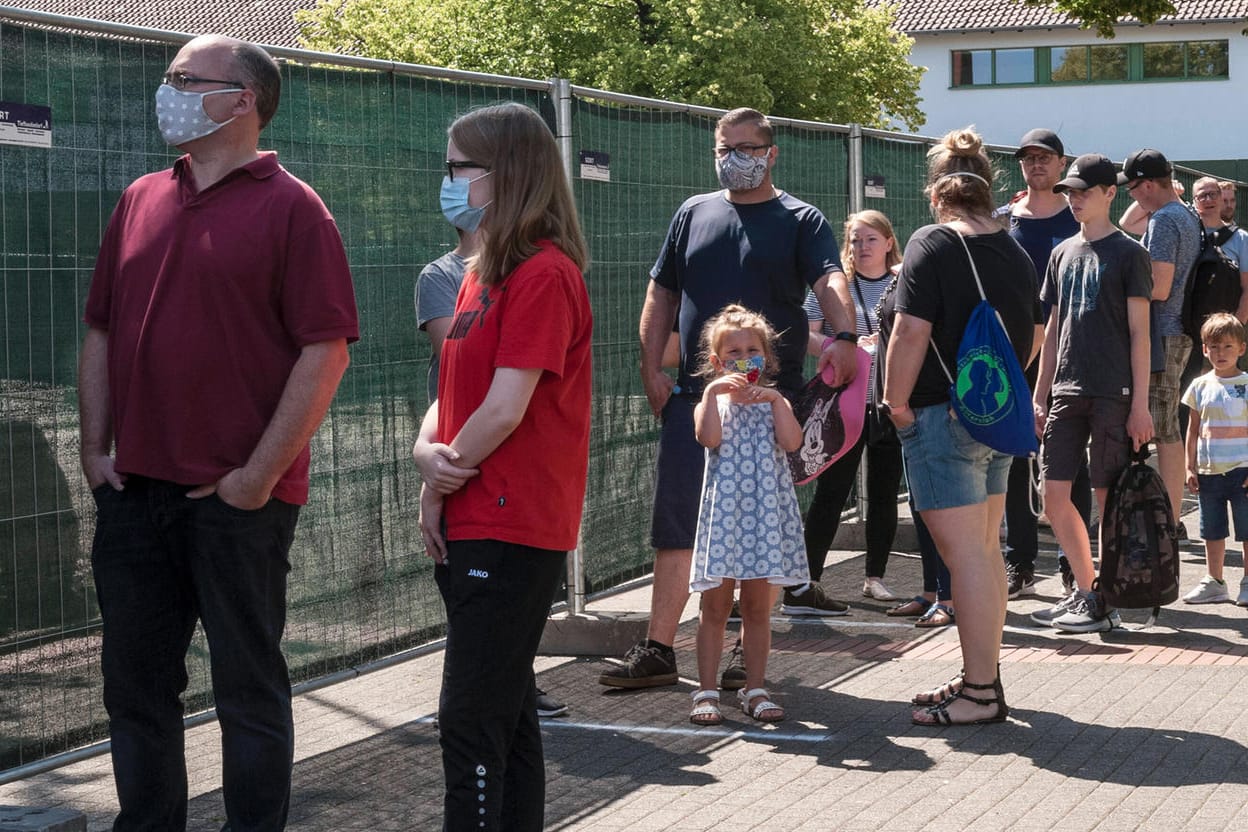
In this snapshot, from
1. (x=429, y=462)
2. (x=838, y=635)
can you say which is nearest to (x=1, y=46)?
(x=429, y=462)

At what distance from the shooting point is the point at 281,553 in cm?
434

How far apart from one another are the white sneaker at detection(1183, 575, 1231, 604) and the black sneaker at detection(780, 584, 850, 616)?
1.74 meters

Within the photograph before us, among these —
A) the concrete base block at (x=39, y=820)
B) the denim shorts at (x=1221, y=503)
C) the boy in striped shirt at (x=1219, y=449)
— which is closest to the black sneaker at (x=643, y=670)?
the concrete base block at (x=39, y=820)

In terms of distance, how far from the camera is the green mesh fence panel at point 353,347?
206 inches

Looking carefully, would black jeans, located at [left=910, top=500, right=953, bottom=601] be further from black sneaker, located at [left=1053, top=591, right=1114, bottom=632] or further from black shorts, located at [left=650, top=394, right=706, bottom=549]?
black shorts, located at [left=650, top=394, right=706, bottom=549]

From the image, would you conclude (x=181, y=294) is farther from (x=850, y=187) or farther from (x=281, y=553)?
(x=850, y=187)

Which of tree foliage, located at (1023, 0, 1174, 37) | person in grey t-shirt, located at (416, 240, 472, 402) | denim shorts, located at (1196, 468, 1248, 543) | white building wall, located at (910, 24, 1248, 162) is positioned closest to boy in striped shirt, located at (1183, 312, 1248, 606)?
denim shorts, located at (1196, 468, 1248, 543)

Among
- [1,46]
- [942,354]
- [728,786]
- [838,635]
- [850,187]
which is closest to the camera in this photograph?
[1,46]

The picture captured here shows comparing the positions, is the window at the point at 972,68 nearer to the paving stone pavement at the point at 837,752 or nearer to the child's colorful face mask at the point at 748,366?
the paving stone pavement at the point at 837,752

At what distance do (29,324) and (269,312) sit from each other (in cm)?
140

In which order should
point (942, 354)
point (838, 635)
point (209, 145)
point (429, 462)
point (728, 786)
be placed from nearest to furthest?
point (429, 462) → point (209, 145) → point (728, 786) → point (942, 354) → point (838, 635)

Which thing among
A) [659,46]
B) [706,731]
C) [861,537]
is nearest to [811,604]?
[861,537]

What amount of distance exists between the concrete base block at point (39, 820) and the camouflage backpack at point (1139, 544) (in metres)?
4.91

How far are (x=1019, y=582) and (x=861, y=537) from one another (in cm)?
200
